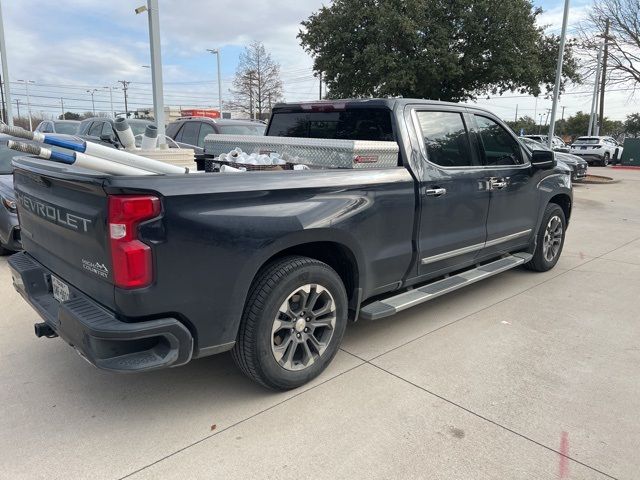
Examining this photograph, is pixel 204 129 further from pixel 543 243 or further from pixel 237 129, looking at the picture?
pixel 543 243

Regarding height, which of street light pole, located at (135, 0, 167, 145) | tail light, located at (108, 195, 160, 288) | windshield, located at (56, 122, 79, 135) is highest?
street light pole, located at (135, 0, 167, 145)

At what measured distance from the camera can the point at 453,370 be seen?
3.53 metres

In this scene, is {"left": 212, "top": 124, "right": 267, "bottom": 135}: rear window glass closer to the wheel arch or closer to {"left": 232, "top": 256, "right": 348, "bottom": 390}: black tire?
the wheel arch

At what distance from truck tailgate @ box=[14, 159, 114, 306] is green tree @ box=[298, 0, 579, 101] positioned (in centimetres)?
1740

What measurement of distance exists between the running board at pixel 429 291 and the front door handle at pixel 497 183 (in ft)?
2.58

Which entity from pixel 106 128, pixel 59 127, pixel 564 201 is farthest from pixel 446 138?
pixel 59 127

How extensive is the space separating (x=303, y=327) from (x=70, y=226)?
149 cm

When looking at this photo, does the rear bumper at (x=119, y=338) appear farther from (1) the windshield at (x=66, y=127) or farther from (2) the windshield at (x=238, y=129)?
(1) the windshield at (x=66, y=127)

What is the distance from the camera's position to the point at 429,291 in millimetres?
4020

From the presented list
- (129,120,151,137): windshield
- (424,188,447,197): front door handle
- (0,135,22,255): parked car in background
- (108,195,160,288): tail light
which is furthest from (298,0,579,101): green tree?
(108,195,160,288): tail light

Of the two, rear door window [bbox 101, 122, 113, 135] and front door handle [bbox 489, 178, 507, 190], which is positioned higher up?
rear door window [bbox 101, 122, 113, 135]

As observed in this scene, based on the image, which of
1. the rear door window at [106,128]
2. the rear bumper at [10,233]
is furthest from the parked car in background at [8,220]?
the rear door window at [106,128]

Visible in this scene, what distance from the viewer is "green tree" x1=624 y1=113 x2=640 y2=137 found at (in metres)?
49.0

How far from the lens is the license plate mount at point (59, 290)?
294 cm
